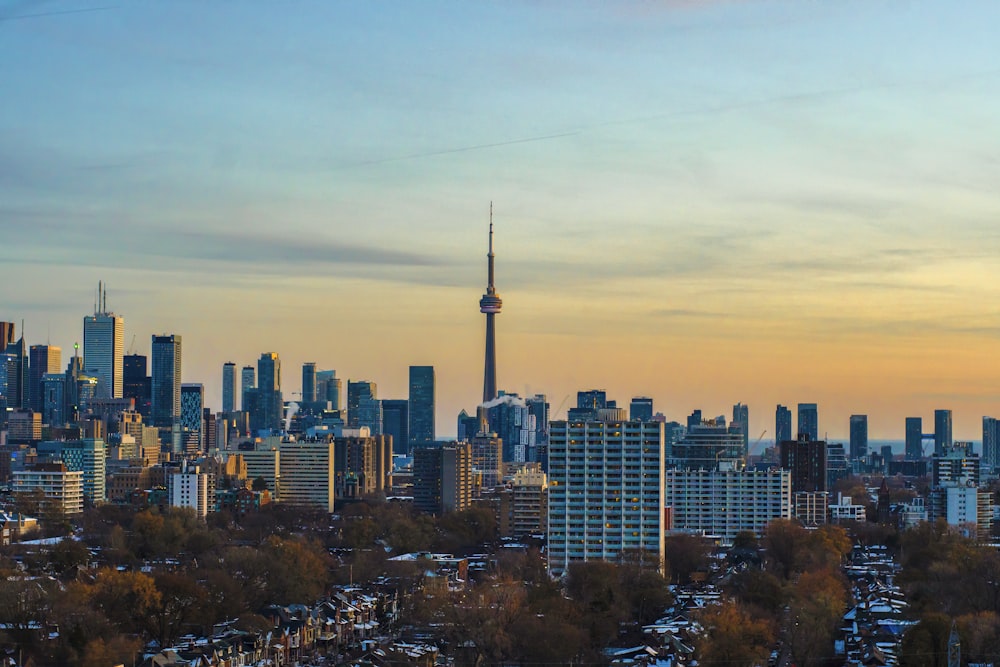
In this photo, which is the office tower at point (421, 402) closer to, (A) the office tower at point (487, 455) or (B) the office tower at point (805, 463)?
(A) the office tower at point (487, 455)

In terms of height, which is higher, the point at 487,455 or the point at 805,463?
the point at 805,463

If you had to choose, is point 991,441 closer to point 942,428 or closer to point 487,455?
point 942,428

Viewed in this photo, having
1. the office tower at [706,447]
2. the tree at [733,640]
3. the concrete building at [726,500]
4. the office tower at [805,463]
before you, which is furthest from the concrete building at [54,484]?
the tree at [733,640]

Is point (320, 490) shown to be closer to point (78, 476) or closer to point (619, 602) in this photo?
point (78, 476)

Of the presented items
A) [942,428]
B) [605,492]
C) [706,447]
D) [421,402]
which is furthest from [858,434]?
[605,492]

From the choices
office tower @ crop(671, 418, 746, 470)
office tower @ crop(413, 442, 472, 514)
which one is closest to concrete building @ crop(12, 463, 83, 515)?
office tower @ crop(413, 442, 472, 514)

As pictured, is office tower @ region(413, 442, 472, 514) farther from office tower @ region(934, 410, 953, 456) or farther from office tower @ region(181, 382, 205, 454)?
office tower @ region(934, 410, 953, 456)
